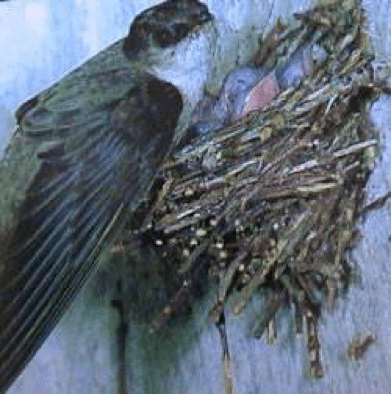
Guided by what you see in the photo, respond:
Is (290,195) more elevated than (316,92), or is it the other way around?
(316,92)

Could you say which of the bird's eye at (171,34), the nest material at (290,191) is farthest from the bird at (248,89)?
the bird's eye at (171,34)

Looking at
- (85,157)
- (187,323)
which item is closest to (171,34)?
(85,157)

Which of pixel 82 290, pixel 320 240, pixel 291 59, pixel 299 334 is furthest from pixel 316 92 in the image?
pixel 82 290

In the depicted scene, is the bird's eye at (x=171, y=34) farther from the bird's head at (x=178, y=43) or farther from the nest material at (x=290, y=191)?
the nest material at (x=290, y=191)

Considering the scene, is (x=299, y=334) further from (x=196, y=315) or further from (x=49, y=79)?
(x=49, y=79)

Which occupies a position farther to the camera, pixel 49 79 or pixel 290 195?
pixel 49 79

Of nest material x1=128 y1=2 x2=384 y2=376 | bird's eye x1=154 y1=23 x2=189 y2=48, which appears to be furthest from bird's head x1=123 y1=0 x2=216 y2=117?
nest material x1=128 y1=2 x2=384 y2=376

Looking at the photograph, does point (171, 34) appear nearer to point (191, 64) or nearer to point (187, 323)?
point (191, 64)
